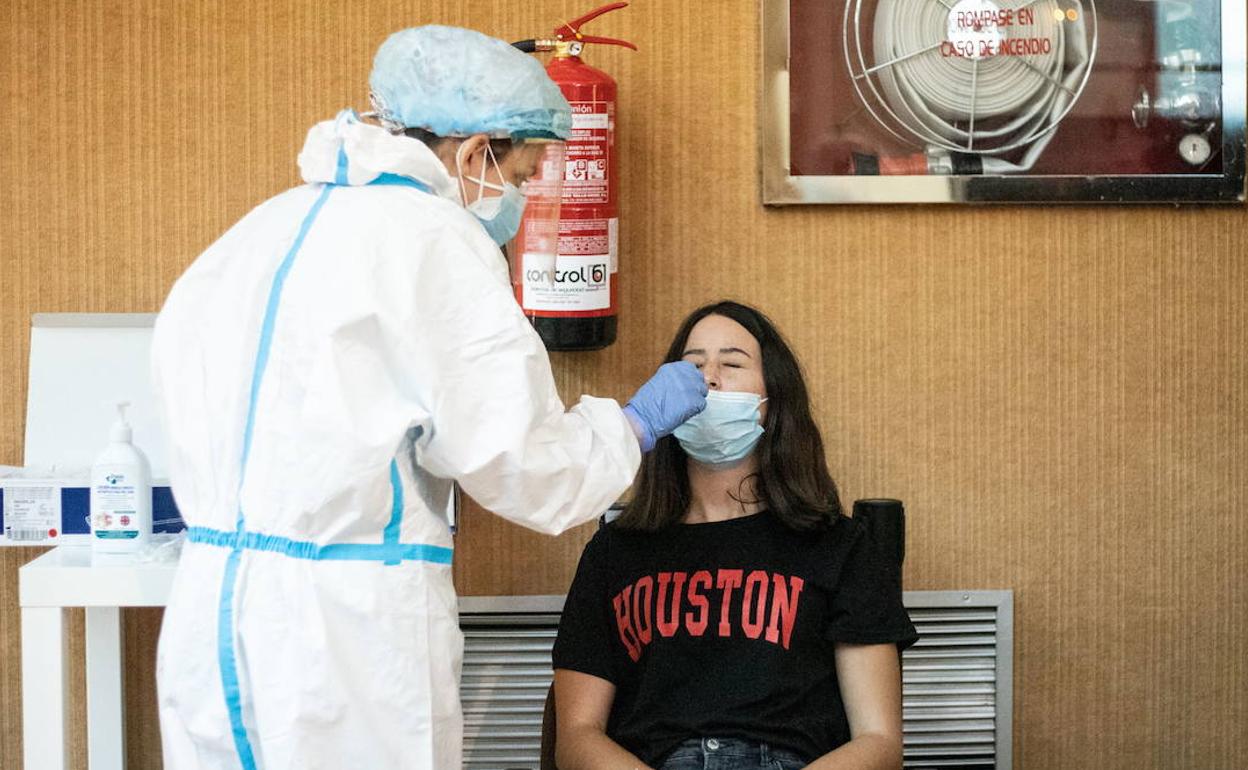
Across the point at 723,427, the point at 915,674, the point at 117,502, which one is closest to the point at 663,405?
the point at 723,427

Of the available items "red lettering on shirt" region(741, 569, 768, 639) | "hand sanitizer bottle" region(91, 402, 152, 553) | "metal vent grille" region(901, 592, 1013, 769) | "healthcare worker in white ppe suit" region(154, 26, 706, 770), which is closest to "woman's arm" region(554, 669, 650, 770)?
"red lettering on shirt" region(741, 569, 768, 639)

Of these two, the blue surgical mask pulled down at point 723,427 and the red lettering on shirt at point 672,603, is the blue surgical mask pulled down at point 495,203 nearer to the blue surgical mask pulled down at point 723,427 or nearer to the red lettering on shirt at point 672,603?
the blue surgical mask pulled down at point 723,427

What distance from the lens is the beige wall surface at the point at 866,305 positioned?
252 cm

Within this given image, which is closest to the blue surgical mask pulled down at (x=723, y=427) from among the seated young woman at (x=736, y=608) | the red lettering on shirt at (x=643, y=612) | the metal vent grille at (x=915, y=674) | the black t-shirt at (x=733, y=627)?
the seated young woman at (x=736, y=608)

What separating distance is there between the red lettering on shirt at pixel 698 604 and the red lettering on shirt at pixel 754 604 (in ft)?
0.18

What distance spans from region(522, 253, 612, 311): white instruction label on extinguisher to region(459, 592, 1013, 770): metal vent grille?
0.62 m

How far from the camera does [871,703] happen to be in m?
1.94

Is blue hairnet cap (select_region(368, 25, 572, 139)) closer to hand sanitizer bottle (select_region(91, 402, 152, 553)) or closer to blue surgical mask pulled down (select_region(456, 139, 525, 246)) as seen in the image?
blue surgical mask pulled down (select_region(456, 139, 525, 246))

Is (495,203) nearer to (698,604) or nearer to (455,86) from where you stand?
(455,86)

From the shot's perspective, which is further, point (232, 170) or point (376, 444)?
point (232, 170)

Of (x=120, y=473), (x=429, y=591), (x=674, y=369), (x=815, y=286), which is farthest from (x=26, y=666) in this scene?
(x=815, y=286)

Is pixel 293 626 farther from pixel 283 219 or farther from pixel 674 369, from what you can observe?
pixel 674 369

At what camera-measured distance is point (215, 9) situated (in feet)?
8.23

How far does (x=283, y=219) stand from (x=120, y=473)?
2.20 feet
